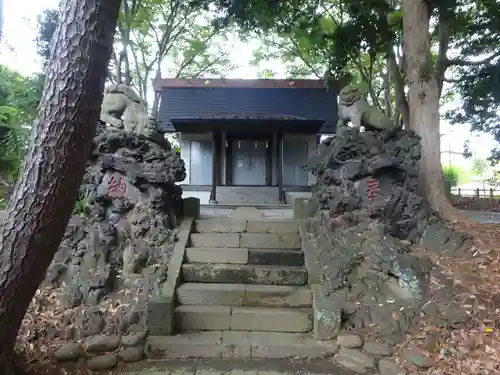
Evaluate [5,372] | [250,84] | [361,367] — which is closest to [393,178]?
[361,367]

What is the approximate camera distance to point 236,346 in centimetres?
392

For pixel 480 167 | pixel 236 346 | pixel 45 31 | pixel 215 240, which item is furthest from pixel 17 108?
pixel 480 167

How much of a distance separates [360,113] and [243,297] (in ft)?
Result: 11.7

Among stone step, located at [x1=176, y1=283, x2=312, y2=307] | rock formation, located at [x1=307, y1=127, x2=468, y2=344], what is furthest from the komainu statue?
stone step, located at [x1=176, y1=283, x2=312, y2=307]

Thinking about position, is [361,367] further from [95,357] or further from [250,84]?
[250,84]

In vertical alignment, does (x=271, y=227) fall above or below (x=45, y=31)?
below

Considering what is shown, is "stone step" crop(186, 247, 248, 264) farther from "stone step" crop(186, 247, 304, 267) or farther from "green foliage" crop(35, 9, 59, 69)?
"green foliage" crop(35, 9, 59, 69)

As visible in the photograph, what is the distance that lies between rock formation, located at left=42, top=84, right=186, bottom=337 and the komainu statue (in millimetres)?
2912

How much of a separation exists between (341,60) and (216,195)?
5.18m

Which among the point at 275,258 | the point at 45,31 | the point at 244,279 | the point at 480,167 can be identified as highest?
the point at 45,31

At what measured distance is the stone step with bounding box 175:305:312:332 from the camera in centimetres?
426

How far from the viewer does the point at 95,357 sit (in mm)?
3664

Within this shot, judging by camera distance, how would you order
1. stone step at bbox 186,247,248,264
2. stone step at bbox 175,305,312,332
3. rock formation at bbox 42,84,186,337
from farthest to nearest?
1. stone step at bbox 186,247,248,264
2. rock formation at bbox 42,84,186,337
3. stone step at bbox 175,305,312,332

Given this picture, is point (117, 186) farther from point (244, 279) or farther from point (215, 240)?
point (244, 279)
